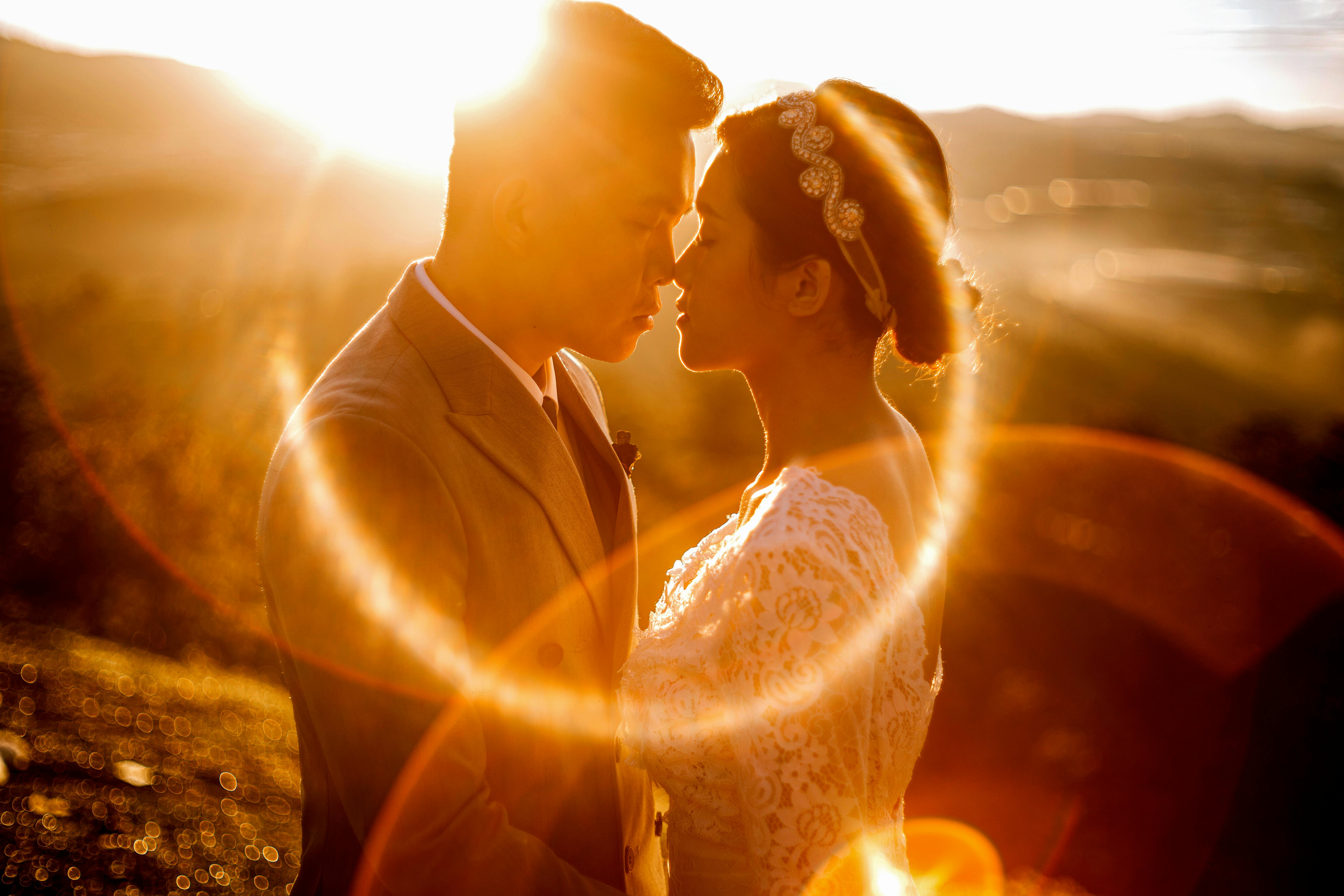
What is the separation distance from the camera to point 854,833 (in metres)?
2.42

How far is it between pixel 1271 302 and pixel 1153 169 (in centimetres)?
993

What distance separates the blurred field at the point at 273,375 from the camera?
4.52 m

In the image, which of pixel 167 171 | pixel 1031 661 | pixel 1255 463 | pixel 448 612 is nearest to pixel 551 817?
pixel 448 612

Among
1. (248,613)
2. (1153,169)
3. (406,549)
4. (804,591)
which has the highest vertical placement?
(406,549)

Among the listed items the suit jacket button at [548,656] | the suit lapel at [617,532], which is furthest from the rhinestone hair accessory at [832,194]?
the suit jacket button at [548,656]

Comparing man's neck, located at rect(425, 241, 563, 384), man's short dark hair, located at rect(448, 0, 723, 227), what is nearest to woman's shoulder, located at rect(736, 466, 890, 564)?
man's neck, located at rect(425, 241, 563, 384)

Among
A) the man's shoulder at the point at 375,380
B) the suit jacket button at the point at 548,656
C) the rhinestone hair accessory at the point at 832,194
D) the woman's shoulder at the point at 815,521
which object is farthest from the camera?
the rhinestone hair accessory at the point at 832,194

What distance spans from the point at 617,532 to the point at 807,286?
115 centimetres

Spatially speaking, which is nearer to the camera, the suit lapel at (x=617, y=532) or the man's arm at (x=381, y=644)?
the man's arm at (x=381, y=644)

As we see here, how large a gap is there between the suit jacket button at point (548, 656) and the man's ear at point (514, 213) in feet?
3.95

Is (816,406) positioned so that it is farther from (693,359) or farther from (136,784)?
(136,784)

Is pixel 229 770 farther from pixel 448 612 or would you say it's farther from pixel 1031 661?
pixel 1031 661

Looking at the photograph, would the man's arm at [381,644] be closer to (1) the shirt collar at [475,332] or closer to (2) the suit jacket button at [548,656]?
(2) the suit jacket button at [548,656]

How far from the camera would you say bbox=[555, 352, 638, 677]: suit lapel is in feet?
8.68
